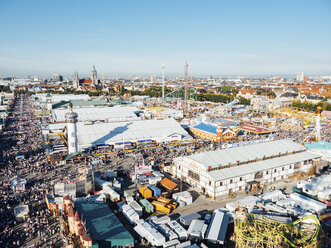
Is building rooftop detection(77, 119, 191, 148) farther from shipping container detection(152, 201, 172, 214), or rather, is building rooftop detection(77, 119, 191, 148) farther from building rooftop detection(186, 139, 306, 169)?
shipping container detection(152, 201, 172, 214)

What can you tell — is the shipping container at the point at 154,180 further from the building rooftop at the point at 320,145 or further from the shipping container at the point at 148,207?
the building rooftop at the point at 320,145

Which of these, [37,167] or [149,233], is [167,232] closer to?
[149,233]

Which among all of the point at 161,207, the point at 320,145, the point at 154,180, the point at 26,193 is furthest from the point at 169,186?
the point at 320,145

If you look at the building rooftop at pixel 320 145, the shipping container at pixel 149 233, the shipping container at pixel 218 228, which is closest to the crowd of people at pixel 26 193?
the shipping container at pixel 149 233

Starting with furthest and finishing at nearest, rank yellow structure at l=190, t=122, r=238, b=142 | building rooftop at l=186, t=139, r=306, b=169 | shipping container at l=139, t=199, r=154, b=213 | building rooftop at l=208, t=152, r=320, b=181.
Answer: yellow structure at l=190, t=122, r=238, b=142
building rooftop at l=186, t=139, r=306, b=169
building rooftop at l=208, t=152, r=320, b=181
shipping container at l=139, t=199, r=154, b=213

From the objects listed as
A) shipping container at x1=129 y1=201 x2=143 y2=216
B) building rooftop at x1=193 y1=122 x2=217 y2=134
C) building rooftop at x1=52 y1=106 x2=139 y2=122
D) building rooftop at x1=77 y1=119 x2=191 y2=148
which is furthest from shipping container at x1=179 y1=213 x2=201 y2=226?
building rooftop at x1=52 y1=106 x2=139 y2=122
